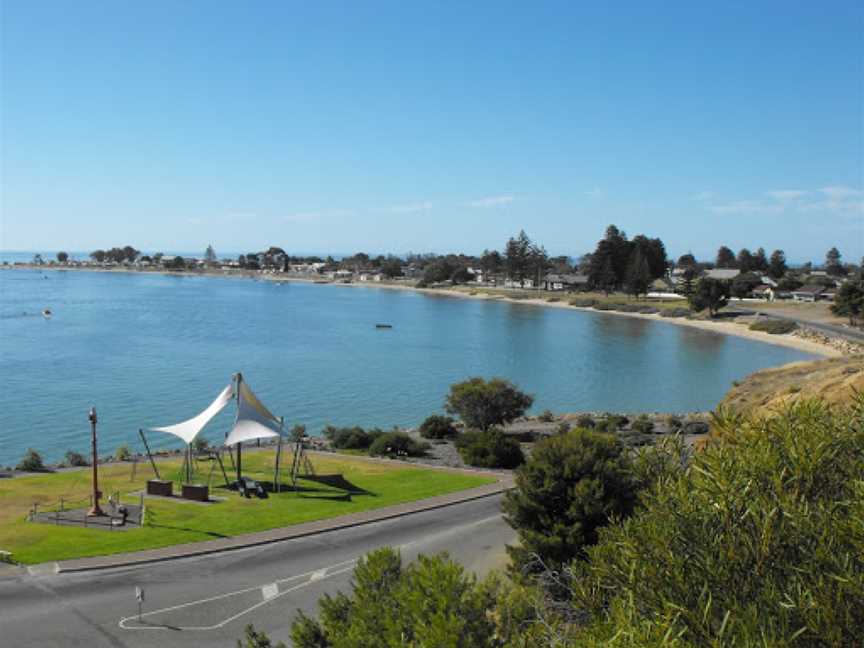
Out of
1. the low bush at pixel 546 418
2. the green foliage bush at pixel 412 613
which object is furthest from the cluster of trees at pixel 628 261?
the green foliage bush at pixel 412 613

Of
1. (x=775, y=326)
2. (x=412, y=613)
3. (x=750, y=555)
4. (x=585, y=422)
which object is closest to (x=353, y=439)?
(x=585, y=422)

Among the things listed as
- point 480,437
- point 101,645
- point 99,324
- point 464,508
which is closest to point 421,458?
point 480,437

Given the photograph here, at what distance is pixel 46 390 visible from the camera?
55719mm

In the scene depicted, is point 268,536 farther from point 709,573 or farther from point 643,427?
point 643,427

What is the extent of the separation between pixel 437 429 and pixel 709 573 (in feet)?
114

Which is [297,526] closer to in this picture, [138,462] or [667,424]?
[138,462]

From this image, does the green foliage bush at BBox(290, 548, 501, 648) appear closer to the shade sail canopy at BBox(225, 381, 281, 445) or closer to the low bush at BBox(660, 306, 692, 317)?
the shade sail canopy at BBox(225, 381, 281, 445)

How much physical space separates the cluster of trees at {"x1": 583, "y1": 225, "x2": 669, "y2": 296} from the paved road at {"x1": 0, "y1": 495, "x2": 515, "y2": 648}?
126m

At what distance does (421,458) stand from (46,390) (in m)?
34.9

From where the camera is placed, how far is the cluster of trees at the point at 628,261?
142750 mm

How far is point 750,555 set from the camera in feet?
24.6

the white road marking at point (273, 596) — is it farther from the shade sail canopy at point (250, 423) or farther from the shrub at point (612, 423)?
the shrub at point (612, 423)

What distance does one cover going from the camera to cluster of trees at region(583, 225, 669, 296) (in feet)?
468

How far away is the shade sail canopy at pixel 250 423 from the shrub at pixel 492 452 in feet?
30.6
